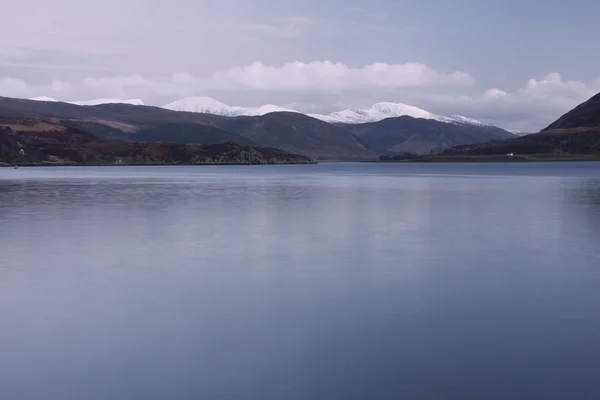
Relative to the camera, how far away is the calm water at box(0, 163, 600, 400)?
15.4m

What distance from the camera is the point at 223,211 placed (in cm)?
6297

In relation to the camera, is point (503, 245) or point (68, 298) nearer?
point (68, 298)

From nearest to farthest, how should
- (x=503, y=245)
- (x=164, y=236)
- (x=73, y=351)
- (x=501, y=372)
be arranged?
(x=501, y=372), (x=73, y=351), (x=503, y=245), (x=164, y=236)

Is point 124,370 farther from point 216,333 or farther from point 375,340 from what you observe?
point 375,340

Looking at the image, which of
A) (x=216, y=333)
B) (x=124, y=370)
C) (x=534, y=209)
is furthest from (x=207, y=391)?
(x=534, y=209)

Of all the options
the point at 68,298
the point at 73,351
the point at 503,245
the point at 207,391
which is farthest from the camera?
the point at 503,245

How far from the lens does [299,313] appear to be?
2175 centimetres

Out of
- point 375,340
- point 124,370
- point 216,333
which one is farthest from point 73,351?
point 375,340

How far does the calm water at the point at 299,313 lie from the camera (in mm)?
15352

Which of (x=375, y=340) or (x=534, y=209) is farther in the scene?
(x=534, y=209)

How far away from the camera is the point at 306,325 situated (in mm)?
20203

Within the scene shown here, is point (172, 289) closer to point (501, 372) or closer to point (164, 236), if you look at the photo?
point (501, 372)

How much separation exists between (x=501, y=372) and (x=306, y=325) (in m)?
6.47

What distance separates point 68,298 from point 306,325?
9.78 m
